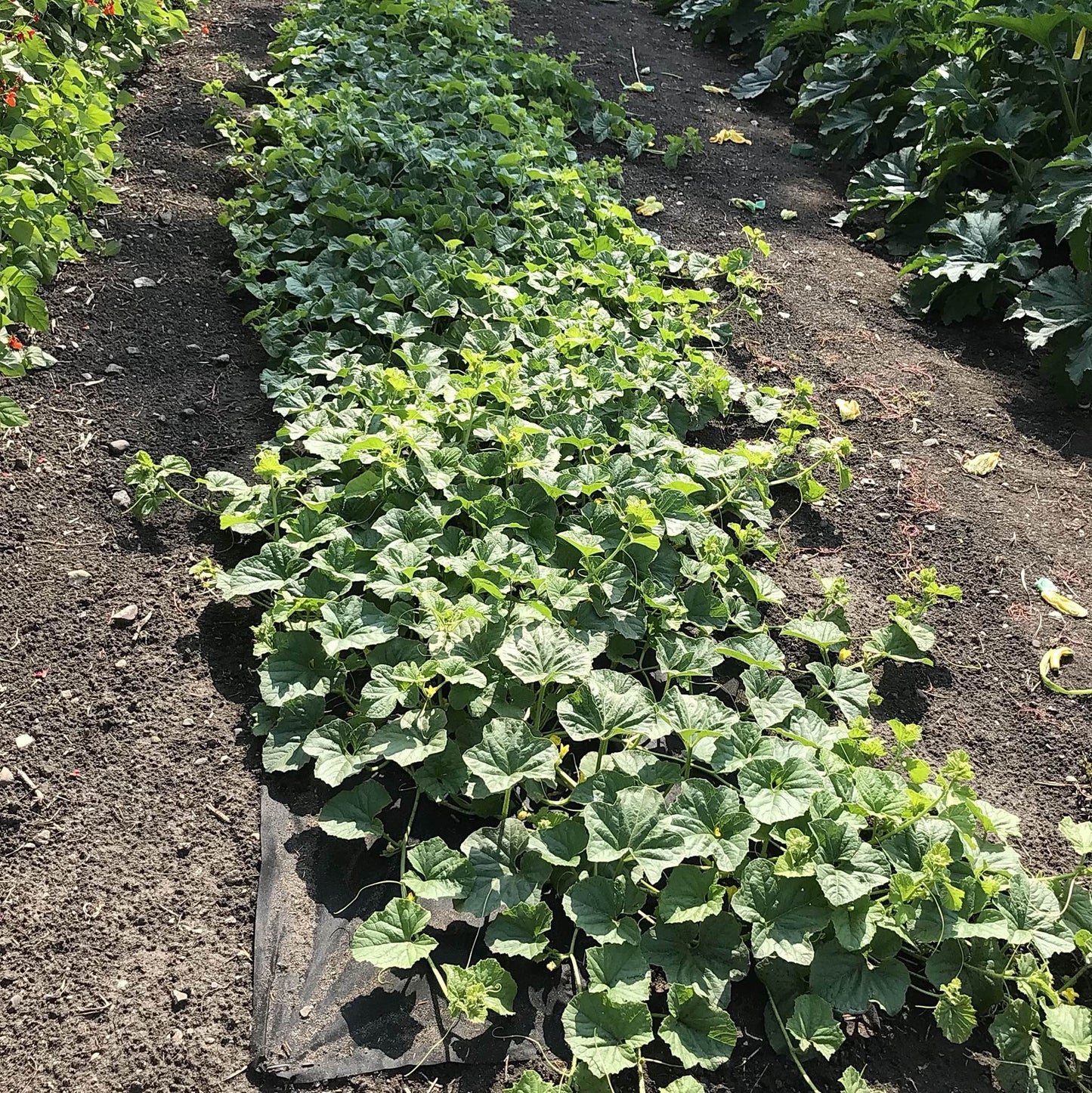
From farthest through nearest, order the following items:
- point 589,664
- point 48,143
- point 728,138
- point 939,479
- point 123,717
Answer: point 728,138 < point 48,143 < point 939,479 < point 123,717 < point 589,664

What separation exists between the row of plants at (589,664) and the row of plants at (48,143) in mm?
738

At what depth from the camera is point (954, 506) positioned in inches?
136

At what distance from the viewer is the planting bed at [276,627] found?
2.03 meters

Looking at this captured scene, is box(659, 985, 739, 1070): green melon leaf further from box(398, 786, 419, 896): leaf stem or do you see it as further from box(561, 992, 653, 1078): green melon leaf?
box(398, 786, 419, 896): leaf stem

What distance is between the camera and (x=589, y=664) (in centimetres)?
238

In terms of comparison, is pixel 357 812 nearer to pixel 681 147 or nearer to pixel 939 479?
pixel 939 479

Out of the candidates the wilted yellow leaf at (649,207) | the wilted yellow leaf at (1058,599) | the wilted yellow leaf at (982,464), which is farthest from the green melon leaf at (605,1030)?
the wilted yellow leaf at (649,207)

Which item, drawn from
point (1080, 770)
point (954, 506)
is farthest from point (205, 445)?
point (1080, 770)

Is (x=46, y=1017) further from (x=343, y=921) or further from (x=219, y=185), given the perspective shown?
(x=219, y=185)

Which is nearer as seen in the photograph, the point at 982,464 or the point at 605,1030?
the point at 605,1030

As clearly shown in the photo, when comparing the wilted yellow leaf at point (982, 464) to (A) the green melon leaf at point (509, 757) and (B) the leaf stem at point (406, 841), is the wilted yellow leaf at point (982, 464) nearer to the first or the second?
(A) the green melon leaf at point (509, 757)

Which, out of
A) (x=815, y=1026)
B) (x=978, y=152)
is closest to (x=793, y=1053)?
(x=815, y=1026)

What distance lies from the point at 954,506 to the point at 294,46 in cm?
474

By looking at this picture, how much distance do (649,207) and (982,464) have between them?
2367 mm
